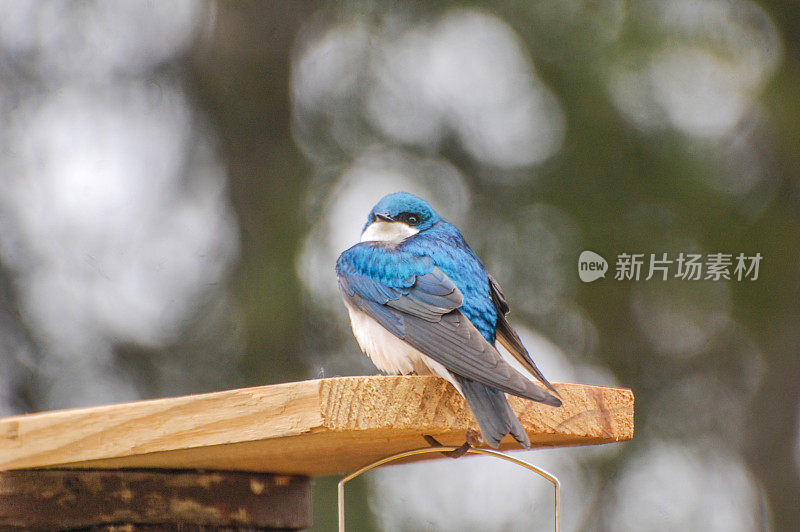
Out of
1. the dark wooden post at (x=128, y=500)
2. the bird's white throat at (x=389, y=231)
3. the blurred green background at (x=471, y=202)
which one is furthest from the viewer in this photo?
the blurred green background at (x=471, y=202)

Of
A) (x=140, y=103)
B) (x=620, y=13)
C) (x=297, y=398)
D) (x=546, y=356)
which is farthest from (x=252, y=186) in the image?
(x=297, y=398)

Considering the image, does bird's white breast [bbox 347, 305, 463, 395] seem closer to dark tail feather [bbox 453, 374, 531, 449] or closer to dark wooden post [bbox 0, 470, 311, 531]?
dark tail feather [bbox 453, 374, 531, 449]

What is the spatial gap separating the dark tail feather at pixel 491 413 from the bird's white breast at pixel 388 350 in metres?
0.27

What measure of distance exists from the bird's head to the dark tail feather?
859 millimetres

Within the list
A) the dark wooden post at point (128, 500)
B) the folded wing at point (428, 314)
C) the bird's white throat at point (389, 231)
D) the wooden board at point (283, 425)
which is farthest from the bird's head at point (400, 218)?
the dark wooden post at point (128, 500)

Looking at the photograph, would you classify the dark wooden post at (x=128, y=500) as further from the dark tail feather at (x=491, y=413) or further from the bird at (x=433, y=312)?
the dark tail feather at (x=491, y=413)

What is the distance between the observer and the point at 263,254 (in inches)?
177

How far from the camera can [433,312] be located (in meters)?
2.16

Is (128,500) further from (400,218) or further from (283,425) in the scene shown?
(400,218)

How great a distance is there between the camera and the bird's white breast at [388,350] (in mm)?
2230

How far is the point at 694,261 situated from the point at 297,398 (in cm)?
329

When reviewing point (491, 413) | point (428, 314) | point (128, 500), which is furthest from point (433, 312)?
point (128, 500)

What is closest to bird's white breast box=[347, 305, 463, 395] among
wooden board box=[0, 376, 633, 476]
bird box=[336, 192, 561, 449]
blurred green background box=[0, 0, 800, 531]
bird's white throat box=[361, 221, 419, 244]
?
bird box=[336, 192, 561, 449]

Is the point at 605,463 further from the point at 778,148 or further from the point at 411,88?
the point at 411,88
